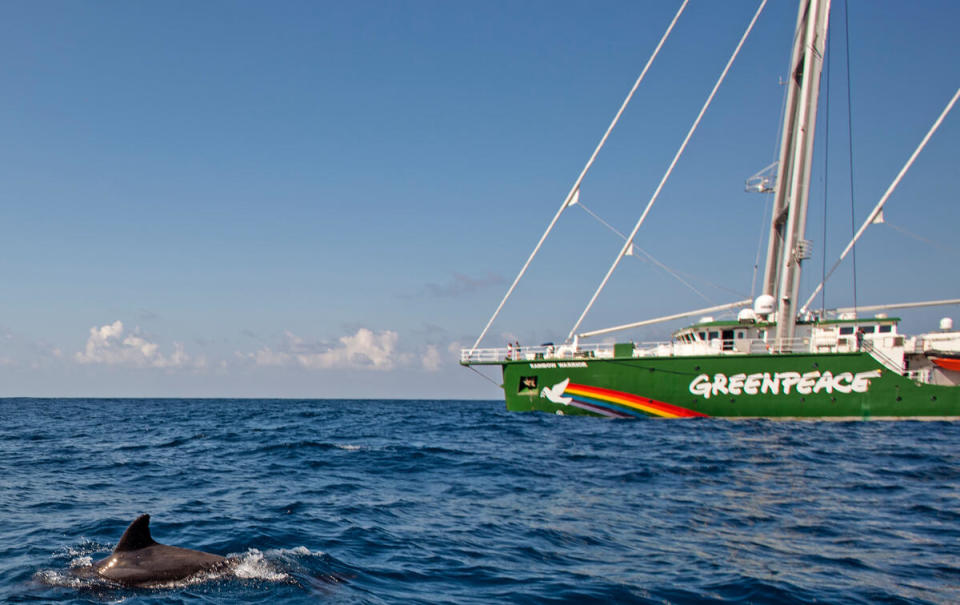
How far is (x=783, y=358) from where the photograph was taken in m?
32.0

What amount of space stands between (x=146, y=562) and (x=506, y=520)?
5.75 meters

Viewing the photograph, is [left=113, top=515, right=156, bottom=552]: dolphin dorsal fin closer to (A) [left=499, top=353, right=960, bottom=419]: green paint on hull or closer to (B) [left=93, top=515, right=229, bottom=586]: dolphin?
(B) [left=93, top=515, right=229, bottom=586]: dolphin

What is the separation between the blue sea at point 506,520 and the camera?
26.1 feet

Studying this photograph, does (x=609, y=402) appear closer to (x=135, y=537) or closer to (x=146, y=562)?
(x=135, y=537)

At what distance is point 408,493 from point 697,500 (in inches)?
239

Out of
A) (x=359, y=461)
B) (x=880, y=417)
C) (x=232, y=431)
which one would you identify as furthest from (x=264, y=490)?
(x=880, y=417)

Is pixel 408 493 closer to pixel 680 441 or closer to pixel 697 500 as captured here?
pixel 697 500

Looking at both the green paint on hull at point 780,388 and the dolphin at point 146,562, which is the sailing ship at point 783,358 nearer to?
the green paint on hull at point 780,388

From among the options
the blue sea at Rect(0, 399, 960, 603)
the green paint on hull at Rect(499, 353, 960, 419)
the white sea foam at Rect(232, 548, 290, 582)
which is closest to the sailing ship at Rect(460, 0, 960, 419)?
the green paint on hull at Rect(499, 353, 960, 419)

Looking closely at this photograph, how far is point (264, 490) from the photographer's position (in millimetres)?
14469

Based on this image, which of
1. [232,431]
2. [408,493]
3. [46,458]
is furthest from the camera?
[232,431]

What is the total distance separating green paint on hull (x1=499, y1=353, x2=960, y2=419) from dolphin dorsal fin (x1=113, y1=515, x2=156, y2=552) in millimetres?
28221

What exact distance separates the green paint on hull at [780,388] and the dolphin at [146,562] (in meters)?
27.9

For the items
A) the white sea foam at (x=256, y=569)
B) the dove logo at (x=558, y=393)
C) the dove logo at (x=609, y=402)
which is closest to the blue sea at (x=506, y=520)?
the white sea foam at (x=256, y=569)
